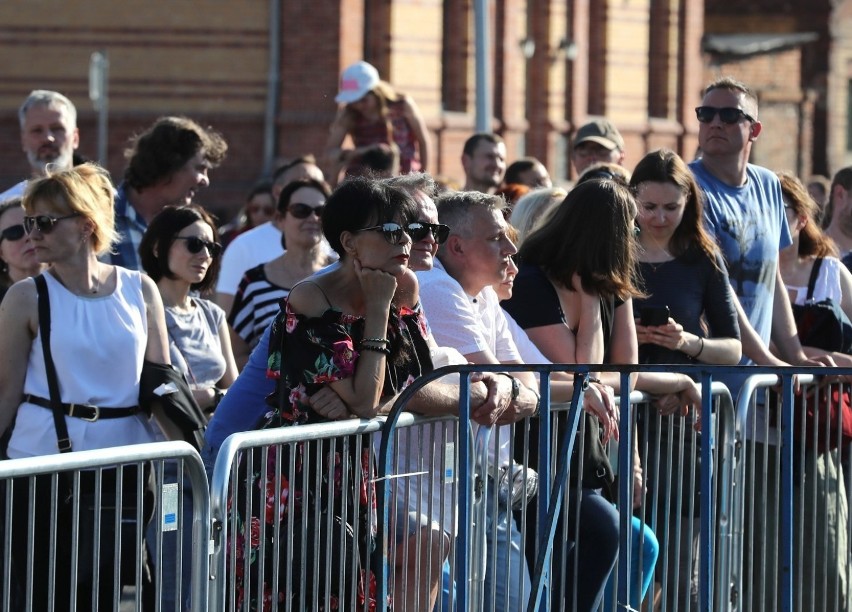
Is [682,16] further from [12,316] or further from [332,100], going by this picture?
[12,316]

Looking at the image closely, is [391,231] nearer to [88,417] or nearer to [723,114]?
[88,417]

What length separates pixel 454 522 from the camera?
535cm

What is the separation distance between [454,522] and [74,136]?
368 cm

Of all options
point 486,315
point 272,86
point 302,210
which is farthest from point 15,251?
point 272,86

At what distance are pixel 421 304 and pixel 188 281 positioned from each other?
168cm

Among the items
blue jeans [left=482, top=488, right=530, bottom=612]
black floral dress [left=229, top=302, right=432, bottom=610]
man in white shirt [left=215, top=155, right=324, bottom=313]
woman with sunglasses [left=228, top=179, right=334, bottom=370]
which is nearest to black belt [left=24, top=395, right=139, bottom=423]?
black floral dress [left=229, top=302, right=432, bottom=610]

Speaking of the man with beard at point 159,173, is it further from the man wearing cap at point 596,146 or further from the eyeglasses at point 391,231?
the man wearing cap at point 596,146

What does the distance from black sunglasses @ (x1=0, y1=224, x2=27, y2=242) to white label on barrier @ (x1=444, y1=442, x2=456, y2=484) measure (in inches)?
96.9

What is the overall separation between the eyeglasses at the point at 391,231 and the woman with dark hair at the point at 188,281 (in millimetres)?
1961

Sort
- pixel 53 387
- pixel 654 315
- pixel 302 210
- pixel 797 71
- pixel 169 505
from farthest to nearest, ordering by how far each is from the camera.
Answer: pixel 797 71
pixel 302 210
pixel 654 315
pixel 53 387
pixel 169 505

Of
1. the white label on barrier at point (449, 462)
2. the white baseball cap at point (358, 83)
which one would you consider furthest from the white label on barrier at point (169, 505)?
the white baseball cap at point (358, 83)

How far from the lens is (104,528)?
5504 mm

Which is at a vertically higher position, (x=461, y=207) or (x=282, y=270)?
(x=461, y=207)

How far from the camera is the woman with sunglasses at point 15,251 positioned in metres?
7.04
